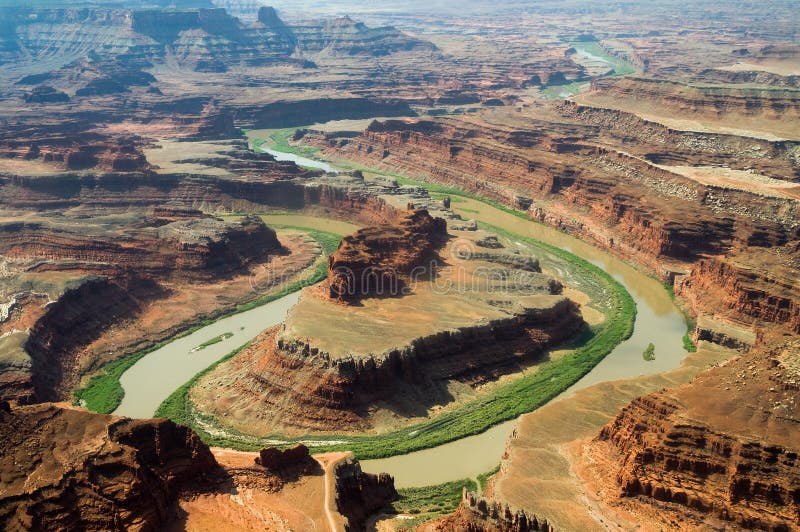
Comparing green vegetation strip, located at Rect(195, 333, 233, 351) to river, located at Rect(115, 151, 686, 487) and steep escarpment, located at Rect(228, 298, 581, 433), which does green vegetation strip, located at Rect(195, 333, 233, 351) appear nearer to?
river, located at Rect(115, 151, 686, 487)

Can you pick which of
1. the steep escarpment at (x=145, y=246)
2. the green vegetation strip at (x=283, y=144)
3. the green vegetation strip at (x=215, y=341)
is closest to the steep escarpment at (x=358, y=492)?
the green vegetation strip at (x=215, y=341)

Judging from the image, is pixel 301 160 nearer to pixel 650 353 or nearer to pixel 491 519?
pixel 650 353

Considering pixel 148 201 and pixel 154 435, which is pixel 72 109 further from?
pixel 154 435

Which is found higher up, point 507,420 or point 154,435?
point 154,435

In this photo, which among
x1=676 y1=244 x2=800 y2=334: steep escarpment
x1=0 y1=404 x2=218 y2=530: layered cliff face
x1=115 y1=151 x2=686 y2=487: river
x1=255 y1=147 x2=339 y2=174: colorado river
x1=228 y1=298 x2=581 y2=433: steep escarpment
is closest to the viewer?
x1=0 y1=404 x2=218 y2=530: layered cliff face

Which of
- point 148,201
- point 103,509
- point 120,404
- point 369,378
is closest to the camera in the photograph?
point 103,509

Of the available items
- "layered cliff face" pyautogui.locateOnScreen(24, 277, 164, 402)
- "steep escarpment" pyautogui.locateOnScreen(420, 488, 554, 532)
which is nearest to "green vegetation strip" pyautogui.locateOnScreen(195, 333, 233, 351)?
"layered cliff face" pyautogui.locateOnScreen(24, 277, 164, 402)

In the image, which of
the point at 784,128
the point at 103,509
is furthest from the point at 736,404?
the point at 784,128
